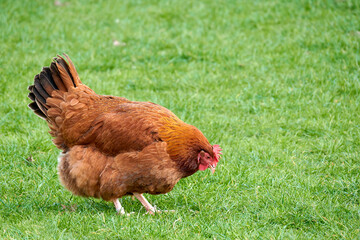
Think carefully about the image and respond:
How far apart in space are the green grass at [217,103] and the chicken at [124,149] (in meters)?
0.32

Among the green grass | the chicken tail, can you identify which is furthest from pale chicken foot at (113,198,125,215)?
the chicken tail

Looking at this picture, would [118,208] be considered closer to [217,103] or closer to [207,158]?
[207,158]

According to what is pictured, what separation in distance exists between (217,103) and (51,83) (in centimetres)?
295

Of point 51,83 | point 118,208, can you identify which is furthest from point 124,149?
point 51,83

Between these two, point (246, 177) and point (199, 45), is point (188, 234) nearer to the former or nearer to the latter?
point (246, 177)

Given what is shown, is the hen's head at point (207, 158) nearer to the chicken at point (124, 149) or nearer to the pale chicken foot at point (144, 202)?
the chicken at point (124, 149)

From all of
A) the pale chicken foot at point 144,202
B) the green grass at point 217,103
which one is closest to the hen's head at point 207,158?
the green grass at point 217,103

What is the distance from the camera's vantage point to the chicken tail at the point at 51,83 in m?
5.18

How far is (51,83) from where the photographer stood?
5223 mm

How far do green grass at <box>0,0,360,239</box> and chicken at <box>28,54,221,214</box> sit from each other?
1.06ft

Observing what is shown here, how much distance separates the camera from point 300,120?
22.2 feet

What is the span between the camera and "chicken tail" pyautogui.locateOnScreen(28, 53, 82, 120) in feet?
17.0

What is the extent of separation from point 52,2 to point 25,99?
485cm

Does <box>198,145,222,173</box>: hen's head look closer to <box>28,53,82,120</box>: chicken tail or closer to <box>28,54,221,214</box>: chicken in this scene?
<box>28,54,221,214</box>: chicken
